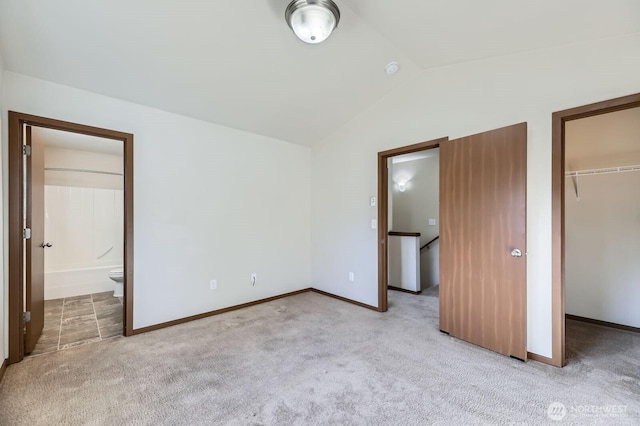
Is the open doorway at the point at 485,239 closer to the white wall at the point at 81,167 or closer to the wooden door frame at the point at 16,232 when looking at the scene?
the wooden door frame at the point at 16,232

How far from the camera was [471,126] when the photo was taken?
2.81 m

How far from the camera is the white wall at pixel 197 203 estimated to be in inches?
109

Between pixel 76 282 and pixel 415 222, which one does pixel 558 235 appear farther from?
pixel 76 282

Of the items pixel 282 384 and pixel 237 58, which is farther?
pixel 237 58

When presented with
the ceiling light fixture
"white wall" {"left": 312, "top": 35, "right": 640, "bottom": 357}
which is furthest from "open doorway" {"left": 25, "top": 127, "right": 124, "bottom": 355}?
the ceiling light fixture

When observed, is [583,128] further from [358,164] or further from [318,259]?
[318,259]

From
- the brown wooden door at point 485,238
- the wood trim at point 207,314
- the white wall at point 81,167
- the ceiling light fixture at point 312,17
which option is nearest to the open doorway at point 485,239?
the brown wooden door at point 485,238

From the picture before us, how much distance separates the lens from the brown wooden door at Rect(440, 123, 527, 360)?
7.86 ft

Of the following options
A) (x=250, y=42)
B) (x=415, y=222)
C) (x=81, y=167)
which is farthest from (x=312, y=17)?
(x=81, y=167)

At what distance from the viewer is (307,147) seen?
458 cm

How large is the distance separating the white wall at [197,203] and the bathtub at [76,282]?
2.47 meters

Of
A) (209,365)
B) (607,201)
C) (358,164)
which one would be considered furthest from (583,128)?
(209,365)

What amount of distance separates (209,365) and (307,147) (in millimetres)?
3323

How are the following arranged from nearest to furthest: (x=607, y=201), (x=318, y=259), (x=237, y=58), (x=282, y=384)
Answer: (x=282, y=384) < (x=237, y=58) < (x=607, y=201) < (x=318, y=259)
